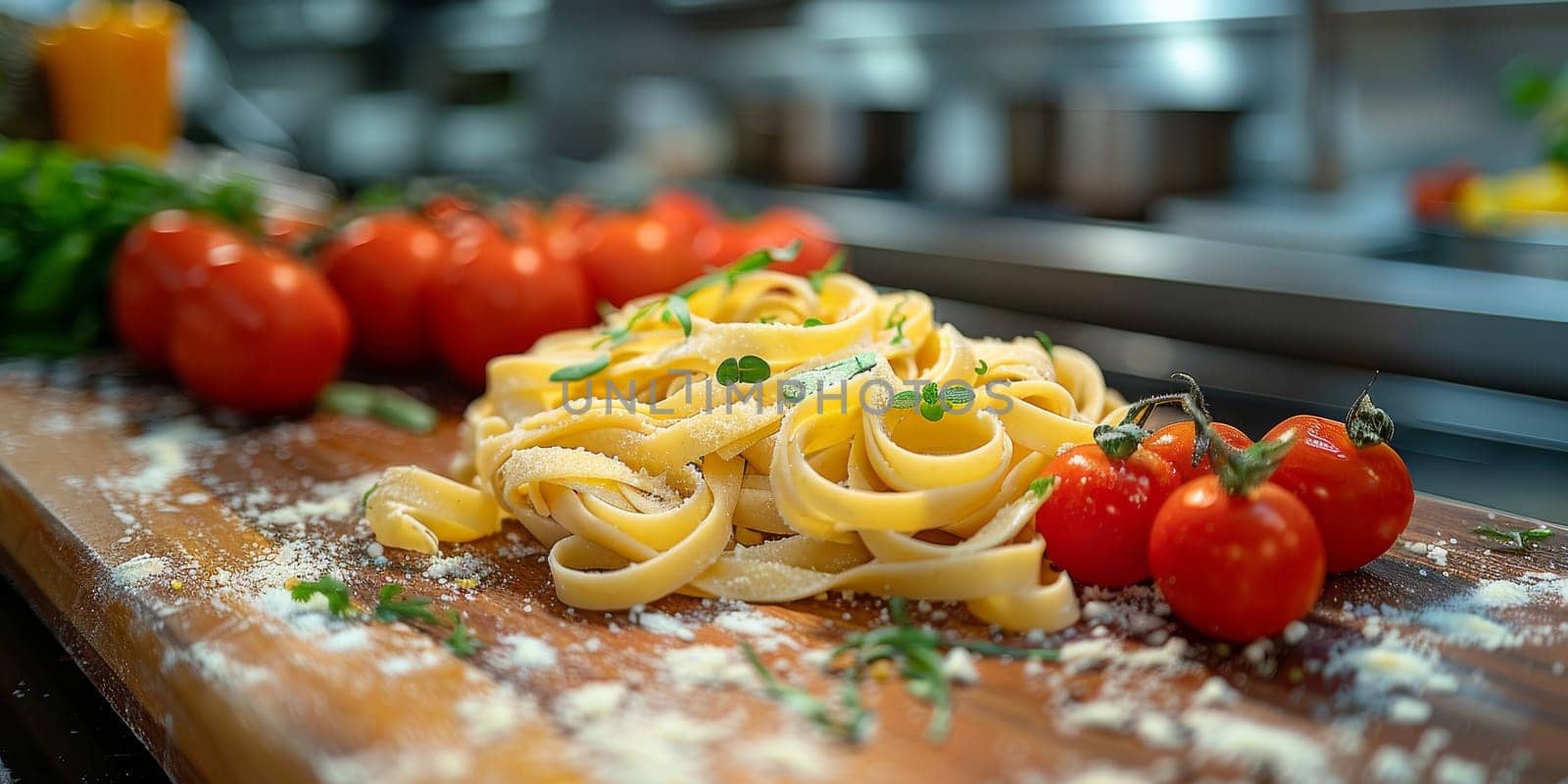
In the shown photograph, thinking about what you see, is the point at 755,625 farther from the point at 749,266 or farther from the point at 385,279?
the point at 385,279

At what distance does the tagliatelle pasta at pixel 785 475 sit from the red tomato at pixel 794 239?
56 cm

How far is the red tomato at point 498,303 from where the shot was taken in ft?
6.43

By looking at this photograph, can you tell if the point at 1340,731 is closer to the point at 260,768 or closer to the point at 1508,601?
the point at 1508,601

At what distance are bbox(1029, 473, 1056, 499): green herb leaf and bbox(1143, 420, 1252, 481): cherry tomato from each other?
113 mm

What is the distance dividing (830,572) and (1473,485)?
1009mm

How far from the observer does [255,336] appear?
1790mm

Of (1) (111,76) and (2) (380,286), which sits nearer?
(2) (380,286)

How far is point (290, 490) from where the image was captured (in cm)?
152

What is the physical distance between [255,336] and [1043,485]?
1.21 m

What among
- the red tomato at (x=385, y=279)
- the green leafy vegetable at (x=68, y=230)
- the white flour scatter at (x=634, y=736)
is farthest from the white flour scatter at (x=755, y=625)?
the green leafy vegetable at (x=68, y=230)

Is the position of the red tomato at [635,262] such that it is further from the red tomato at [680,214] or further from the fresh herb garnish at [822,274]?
the fresh herb garnish at [822,274]

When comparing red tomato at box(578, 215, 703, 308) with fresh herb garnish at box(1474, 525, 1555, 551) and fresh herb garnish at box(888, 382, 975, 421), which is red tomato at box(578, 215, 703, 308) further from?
fresh herb garnish at box(1474, 525, 1555, 551)

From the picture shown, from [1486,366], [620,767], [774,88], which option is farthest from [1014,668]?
[774,88]

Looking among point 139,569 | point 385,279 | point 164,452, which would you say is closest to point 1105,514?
point 139,569
